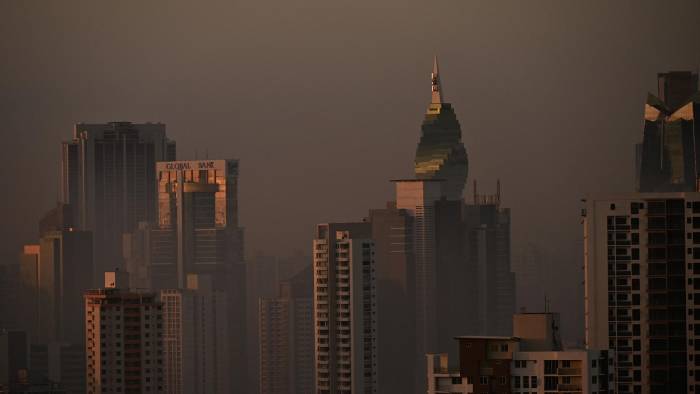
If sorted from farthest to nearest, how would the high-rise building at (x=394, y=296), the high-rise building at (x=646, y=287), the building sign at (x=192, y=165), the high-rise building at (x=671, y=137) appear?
the building sign at (x=192, y=165), the high-rise building at (x=394, y=296), the high-rise building at (x=671, y=137), the high-rise building at (x=646, y=287)

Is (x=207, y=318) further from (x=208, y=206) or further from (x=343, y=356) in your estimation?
(x=343, y=356)

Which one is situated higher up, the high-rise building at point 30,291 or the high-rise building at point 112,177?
the high-rise building at point 112,177

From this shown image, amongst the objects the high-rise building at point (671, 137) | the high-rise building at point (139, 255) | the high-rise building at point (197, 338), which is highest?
Result: the high-rise building at point (671, 137)

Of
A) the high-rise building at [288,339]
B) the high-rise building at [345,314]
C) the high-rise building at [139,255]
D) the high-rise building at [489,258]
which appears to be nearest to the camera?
the high-rise building at [345,314]

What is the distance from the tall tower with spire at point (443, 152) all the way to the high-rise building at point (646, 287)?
76.7 feet

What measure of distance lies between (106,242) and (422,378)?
18303 mm

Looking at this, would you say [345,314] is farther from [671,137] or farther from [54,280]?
[54,280]

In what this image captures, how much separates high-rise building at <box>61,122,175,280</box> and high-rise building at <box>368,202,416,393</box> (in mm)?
6355

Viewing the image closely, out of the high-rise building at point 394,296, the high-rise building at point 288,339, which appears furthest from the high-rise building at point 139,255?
the high-rise building at point 394,296

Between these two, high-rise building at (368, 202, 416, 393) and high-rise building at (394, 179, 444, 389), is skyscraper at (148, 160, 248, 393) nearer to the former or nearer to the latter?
high-rise building at (368, 202, 416, 393)

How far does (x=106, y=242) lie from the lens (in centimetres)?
5456

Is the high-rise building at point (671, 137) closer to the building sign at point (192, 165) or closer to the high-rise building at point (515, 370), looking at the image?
the high-rise building at point (515, 370)

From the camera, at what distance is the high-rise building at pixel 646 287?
83.5 feet

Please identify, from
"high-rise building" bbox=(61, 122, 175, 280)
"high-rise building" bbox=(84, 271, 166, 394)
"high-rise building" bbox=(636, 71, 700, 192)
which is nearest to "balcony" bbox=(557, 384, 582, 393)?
"high-rise building" bbox=(636, 71, 700, 192)
